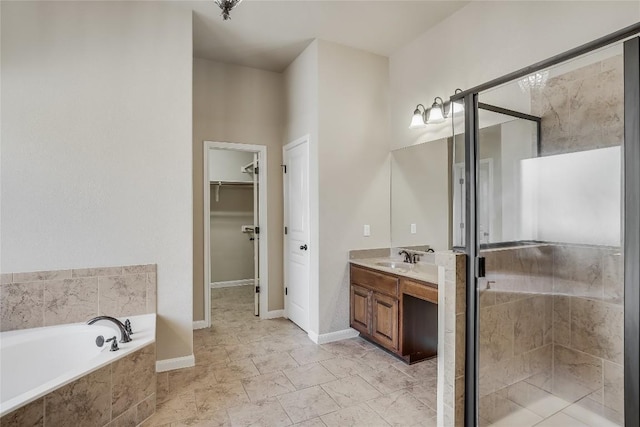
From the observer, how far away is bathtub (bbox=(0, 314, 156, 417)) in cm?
209

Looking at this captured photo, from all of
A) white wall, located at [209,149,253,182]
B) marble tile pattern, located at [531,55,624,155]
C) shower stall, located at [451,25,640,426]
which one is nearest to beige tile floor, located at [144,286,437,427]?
shower stall, located at [451,25,640,426]

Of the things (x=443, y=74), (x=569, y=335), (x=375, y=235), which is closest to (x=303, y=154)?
(x=375, y=235)

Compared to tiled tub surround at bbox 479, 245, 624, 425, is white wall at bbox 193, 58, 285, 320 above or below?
above

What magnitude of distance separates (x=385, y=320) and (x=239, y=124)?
9.40ft

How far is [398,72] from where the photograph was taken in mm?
3736

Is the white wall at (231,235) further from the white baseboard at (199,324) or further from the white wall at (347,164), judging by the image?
the white wall at (347,164)

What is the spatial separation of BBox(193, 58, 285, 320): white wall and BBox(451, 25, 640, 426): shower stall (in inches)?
103

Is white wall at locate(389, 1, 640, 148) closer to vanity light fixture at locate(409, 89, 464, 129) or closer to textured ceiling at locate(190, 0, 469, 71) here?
vanity light fixture at locate(409, 89, 464, 129)

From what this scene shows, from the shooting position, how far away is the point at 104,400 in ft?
6.40

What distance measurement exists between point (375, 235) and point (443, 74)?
5.86 feet

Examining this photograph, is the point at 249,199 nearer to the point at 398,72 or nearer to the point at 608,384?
the point at 398,72

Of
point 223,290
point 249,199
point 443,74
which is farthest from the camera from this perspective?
point 249,199

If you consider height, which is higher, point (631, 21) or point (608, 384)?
point (631, 21)

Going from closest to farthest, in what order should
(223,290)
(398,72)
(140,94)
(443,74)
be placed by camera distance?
1. (140,94)
2. (443,74)
3. (398,72)
4. (223,290)
